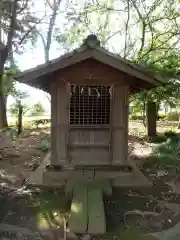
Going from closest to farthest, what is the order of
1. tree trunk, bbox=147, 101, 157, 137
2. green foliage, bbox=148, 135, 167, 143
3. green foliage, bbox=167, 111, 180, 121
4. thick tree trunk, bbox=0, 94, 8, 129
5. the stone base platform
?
the stone base platform → green foliage, bbox=148, 135, 167, 143 → tree trunk, bbox=147, 101, 157, 137 → thick tree trunk, bbox=0, 94, 8, 129 → green foliage, bbox=167, 111, 180, 121

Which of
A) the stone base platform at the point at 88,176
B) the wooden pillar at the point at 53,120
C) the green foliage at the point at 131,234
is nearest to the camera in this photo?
the green foliage at the point at 131,234

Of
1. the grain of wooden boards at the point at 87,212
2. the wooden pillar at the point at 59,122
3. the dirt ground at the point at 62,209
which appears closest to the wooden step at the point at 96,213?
the grain of wooden boards at the point at 87,212

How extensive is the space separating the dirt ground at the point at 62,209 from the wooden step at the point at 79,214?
18cm

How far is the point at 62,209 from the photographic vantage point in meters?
5.84

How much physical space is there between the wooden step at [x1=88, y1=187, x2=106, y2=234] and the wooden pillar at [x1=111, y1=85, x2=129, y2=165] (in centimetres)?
165

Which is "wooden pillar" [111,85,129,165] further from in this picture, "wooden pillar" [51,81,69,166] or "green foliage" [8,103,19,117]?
"green foliage" [8,103,19,117]

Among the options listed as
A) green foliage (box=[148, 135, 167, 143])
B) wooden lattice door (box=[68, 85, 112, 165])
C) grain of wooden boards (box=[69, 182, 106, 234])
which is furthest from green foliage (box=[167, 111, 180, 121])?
grain of wooden boards (box=[69, 182, 106, 234])

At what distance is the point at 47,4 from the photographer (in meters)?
19.0

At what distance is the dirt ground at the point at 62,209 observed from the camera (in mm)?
5031

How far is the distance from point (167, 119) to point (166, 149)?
16429mm

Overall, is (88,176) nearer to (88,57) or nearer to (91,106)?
(91,106)

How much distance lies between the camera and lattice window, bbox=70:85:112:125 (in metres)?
7.40

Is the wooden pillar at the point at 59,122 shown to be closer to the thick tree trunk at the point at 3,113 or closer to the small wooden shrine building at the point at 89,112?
the small wooden shrine building at the point at 89,112

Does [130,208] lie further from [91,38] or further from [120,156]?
[91,38]
